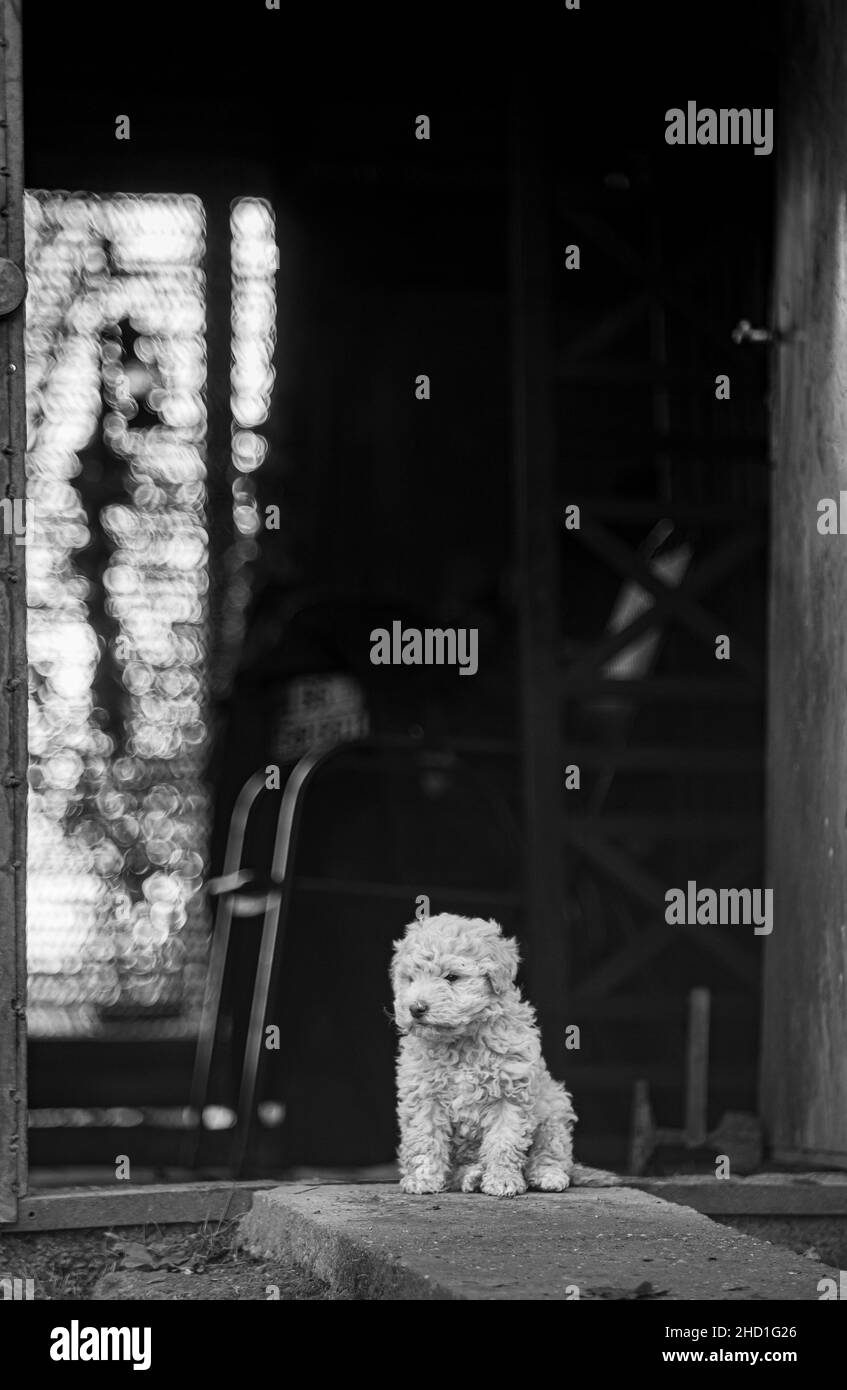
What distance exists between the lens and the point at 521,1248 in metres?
4.96

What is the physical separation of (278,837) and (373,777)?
109 cm

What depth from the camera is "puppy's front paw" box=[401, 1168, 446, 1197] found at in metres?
5.71

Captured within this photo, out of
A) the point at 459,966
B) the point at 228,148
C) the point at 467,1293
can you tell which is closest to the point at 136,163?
the point at 228,148

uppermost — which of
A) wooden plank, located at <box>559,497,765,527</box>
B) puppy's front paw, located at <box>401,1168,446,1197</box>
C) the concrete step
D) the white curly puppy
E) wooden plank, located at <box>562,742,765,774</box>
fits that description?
wooden plank, located at <box>559,497,765,527</box>

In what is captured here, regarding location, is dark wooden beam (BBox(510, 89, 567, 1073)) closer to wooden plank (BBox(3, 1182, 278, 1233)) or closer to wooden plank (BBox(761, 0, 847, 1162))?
wooden plank (BBox(761, 0, 847, 1162))

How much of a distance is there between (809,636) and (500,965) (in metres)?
2.80

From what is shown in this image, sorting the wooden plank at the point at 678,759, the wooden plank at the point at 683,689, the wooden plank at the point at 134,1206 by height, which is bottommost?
the wooden plank at the point at 134,1206

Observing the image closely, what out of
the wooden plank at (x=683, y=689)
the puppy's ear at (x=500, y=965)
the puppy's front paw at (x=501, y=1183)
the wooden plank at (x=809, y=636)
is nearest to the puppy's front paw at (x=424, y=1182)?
the puppy's front paw at (x=501, y=1183)

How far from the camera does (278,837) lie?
10203 mm

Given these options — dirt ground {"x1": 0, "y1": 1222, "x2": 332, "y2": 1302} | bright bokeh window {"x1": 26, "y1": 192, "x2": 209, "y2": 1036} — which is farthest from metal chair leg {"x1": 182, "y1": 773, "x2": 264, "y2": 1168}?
dirt ground {"x1": 0, "y1": 1222, "x2": 332, "y2": 1302}

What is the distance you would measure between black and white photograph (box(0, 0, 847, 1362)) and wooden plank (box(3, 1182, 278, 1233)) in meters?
0.01

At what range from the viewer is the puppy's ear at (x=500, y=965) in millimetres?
5520

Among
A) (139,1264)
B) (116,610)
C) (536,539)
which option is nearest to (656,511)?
(536,539)

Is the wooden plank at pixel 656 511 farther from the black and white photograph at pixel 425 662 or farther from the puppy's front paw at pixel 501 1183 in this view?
the puppy's front paw at pixel 501 1183
